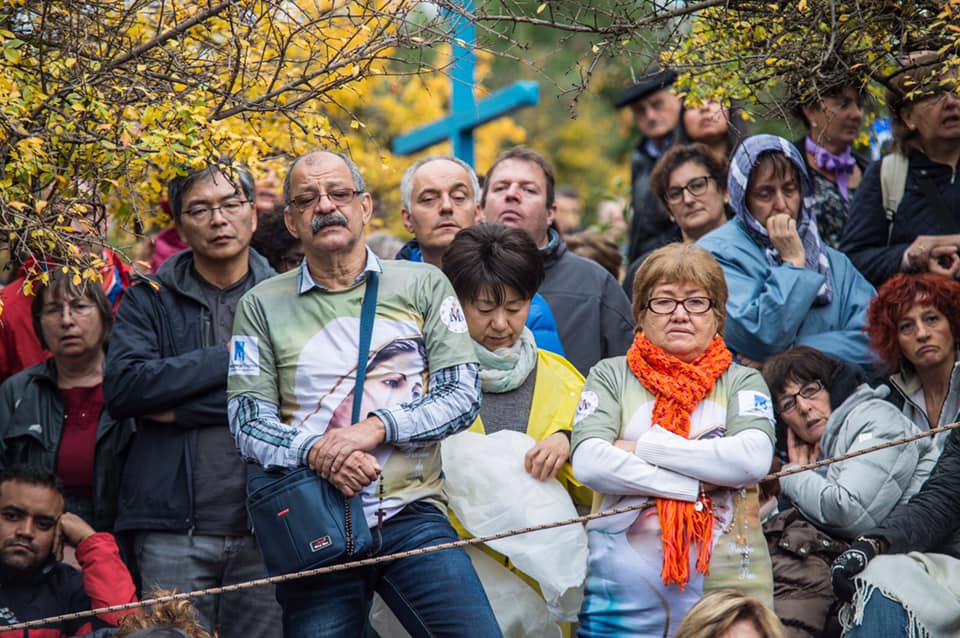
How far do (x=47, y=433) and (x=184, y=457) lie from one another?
3.16ft

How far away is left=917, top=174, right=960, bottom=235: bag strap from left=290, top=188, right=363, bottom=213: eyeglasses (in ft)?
9.88

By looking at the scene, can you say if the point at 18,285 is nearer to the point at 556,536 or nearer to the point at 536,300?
the point at 536,300

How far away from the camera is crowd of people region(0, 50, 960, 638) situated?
4.67m

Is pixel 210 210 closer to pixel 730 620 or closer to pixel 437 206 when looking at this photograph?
pixel 437 206

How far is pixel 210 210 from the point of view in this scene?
5.82 metres

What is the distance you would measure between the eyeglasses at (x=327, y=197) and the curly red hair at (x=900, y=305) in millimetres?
2406

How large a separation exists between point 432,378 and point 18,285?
261cm

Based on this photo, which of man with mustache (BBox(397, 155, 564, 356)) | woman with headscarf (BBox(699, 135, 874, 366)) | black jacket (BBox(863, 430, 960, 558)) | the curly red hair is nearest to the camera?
black jacket (BBox(863, 430, 960, 558))

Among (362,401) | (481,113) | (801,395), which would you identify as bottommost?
(801,395)

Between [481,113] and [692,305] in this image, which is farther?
[481,113]

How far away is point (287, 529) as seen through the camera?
175 inches

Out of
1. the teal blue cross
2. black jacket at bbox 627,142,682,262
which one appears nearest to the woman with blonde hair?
black jacket at bbox 627,142,682,262

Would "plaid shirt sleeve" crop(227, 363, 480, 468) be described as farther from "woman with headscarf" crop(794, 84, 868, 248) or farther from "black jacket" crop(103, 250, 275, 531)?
"woman with headscarf" crop(794, 84, 868, 248)

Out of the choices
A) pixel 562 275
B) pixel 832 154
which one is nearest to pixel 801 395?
pixel 562 275
